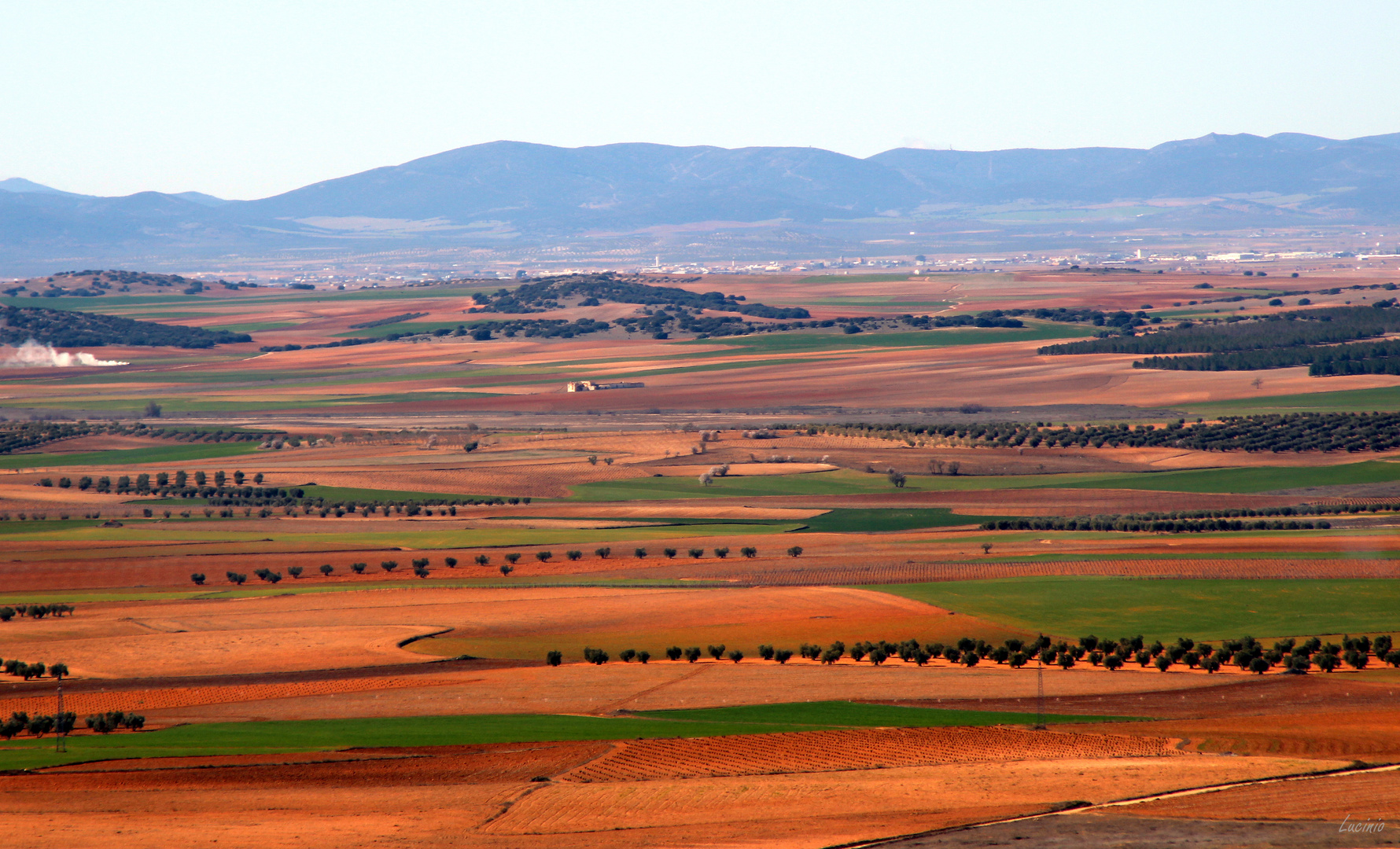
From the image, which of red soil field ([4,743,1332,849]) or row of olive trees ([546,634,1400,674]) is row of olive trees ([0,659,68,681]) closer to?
red soil field ([4,743,1332,849])

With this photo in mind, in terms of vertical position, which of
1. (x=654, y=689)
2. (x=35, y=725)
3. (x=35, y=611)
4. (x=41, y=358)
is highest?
(x=41, y=358)

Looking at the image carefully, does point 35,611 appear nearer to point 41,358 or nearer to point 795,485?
point 795,485

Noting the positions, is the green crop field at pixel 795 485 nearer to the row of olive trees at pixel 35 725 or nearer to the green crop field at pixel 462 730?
the green crop field at pixel 462 730

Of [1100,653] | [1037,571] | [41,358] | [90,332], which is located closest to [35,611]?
[1100,653]

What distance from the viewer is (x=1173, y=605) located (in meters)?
41.5

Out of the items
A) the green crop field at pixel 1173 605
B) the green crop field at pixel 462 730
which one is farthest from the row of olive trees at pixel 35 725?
the green crop field at pixel 1173 605

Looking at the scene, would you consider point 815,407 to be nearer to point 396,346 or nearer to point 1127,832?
point 396,346

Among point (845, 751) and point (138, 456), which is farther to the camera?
point (138, 456)

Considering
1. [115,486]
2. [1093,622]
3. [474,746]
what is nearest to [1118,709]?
Answer: [1093,622]

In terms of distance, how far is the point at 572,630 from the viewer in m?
40.5

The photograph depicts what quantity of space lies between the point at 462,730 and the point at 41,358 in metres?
137

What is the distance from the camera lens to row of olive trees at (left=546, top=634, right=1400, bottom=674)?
3406 cm

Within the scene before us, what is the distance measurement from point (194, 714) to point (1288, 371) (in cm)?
9245

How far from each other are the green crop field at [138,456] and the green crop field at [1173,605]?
52.9 meters
